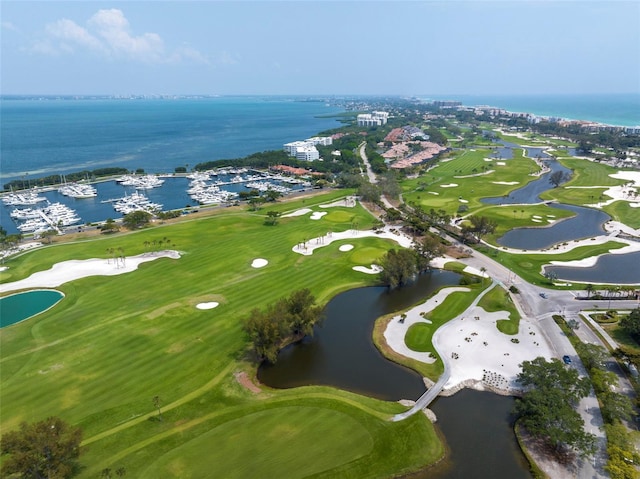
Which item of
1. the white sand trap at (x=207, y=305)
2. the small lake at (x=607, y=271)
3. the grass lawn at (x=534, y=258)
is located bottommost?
the small lake at (x=607, y=271)

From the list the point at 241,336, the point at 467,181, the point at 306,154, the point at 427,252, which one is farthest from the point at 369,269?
the point at 306,154

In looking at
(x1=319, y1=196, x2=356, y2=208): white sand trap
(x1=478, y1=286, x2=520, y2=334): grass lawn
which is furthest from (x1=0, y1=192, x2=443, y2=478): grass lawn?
(x1=319, y1=196, x2=356, y2=208): white sand trap

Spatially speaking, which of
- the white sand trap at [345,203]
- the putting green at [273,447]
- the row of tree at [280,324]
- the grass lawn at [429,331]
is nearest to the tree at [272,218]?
the white sand trap at [345,203]

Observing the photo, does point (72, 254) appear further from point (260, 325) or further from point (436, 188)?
point (436, 188)

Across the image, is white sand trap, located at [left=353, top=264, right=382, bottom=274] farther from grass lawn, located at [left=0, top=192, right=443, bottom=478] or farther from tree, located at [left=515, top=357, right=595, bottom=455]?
tree, located at [left=515, top=357, right=595, bottom=455]

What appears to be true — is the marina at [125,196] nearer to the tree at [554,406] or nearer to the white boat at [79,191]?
the white boat at [79,191]

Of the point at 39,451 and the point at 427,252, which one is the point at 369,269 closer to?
the point at 427,252
